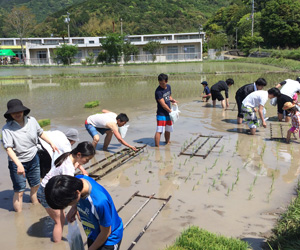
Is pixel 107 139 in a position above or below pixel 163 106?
below

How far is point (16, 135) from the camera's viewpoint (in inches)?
154

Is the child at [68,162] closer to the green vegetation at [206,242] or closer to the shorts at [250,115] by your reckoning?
the green vegetation at [206,242]

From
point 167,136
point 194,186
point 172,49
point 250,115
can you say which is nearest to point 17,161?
A: point 194,186

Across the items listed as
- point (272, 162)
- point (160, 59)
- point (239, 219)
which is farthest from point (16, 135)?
point (160, 59)

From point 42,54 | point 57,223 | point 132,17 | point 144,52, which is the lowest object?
point 57,223

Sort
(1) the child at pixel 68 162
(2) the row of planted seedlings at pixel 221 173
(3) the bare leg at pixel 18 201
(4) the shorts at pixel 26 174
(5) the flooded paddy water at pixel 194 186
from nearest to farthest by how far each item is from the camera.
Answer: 1. (1) the child at pixel 68 162
2. (5) the flooded paddy water at pixel 194 186
3. (4) the shorts at pixel 26 174
4. (3) the bare leg at pixel 18 201
5. (2) the row of planted seedlings at pixel 221 173

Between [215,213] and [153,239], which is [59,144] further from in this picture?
[215,213]

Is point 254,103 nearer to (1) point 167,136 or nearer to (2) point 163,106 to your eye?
(1) point 167,136

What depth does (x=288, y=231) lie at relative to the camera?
3.45 m

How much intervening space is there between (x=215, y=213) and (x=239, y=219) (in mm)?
331

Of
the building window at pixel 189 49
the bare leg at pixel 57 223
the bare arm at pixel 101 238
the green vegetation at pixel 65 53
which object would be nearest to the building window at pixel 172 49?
the building window at pixel 189 49

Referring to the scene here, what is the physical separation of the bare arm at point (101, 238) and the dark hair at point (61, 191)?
0.42 m

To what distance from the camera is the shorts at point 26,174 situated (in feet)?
13.3

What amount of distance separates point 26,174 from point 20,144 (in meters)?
0.52
